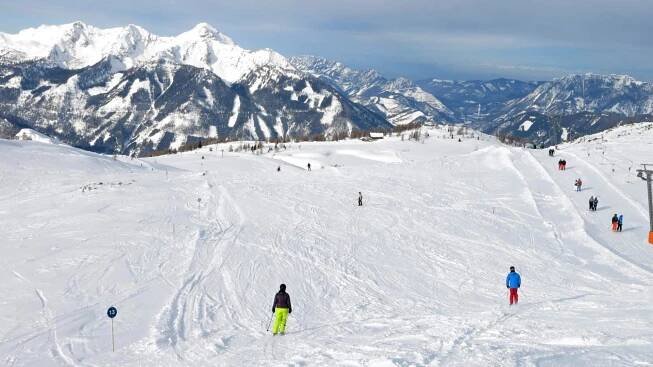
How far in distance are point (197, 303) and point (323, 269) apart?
7082 mm

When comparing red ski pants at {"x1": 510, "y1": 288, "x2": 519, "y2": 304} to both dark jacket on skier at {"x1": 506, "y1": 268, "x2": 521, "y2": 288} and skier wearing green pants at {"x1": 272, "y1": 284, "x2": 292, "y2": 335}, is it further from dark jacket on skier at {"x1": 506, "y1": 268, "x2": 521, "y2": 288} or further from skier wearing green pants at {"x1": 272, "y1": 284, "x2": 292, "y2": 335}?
skier wearing green pants at {"x1": 272, "y1": 284, "x2": 292, "y2": 335}

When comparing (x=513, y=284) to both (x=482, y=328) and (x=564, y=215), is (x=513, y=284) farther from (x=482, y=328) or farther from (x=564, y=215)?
(x=564, y=215)

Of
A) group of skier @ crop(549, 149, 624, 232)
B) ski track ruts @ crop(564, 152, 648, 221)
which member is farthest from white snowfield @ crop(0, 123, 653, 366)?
group of skier @ crop(549, 149, 624, 232)

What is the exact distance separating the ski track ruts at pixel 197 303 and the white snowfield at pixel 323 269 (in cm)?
9

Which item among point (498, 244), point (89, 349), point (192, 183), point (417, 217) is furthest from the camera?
point (192, 183)

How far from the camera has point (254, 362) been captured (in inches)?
514

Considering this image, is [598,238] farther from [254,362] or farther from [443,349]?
[254,362]

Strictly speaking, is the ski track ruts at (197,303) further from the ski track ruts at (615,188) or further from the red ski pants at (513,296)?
the ski track ruts at (615,188)

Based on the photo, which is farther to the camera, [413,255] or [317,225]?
[317,225]

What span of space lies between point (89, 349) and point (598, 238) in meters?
29.1

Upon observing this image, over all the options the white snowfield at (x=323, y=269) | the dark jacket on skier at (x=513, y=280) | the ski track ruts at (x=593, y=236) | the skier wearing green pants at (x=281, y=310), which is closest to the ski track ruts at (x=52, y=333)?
the white snowfield at (x=323, y=269)

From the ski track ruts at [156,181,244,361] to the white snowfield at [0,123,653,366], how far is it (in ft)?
0.31

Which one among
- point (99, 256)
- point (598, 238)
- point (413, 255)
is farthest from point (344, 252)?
point (598, 238)

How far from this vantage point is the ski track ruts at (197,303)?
14.9 metres
